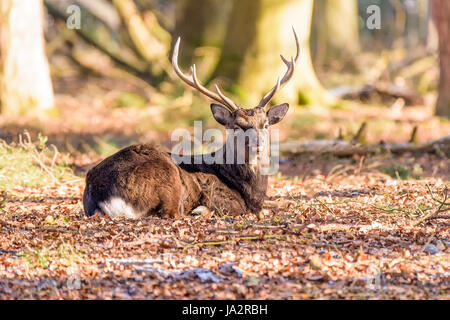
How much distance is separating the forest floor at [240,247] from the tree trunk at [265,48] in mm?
5011

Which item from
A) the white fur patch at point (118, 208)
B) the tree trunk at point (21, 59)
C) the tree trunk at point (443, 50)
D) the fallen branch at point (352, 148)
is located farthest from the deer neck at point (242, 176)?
the tree trunk at point (443, 50)

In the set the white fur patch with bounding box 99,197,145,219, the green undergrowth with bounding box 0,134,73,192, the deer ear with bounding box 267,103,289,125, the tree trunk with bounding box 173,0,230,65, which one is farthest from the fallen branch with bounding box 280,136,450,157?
the tree trunk with bounding box 173,0,230,65

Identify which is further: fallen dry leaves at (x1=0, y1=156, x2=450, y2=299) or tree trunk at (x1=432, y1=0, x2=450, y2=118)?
tree trunk at (x1=432, y1=0, x2=450, y2=118)

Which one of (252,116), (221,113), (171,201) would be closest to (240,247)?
(171,201)

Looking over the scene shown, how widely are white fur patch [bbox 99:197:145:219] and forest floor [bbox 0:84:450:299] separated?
0.59 ft

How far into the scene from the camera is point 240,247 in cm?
637

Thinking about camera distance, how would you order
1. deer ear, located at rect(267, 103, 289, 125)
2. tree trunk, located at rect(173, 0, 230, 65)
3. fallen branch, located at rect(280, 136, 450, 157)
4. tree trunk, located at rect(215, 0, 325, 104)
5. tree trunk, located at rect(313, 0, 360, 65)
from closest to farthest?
1. deer ear, located at rect(267, 103, 289, 125)
2. fallen branch, located at rect(280, 136, 450, 157)
3. tree trunk, located at rect(215, 0, 325, 104)
4. tree trunk, located at rect(173, 0, 230, 65)
5. tree trunk, located at rect(313, 0, 360, 65)

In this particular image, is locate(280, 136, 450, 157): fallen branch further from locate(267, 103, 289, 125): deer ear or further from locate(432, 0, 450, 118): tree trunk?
locate(432, 0, 450, 118): tree trunk

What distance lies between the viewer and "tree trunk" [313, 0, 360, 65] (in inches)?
973

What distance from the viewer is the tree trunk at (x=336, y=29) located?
2472cm

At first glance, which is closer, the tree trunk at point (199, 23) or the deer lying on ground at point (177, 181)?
the deer lying on ground at point (177, 181)

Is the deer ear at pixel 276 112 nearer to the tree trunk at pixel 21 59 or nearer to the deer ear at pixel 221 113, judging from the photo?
the deer ear at pixel 221 113

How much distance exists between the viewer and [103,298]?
5387 millimetres

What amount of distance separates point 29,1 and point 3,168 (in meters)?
5.40
